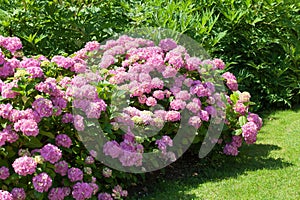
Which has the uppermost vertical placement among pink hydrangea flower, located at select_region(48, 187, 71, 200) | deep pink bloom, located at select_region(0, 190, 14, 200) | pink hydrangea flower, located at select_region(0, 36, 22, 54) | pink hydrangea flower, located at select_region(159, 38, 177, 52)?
pink hydrangea flower, located at select_region(159, 38, 177, 52)

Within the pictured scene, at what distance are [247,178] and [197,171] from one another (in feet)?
1.63

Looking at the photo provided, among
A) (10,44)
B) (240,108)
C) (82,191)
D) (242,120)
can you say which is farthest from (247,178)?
(10,44)

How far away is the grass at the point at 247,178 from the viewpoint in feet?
14.4

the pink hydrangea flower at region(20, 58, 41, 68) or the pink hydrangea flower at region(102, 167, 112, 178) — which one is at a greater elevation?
the pink hydrangea flower at region(20, 58, 41, 68)

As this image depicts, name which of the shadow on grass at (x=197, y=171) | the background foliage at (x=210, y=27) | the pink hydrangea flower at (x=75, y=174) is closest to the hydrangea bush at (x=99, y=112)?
the pink hydrangea flower at (x=75, y=174)

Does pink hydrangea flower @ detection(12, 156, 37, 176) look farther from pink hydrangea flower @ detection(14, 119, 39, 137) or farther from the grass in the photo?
the grass

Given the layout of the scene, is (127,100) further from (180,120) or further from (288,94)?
(288,94)

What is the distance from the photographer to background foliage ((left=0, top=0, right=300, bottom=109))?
580cm

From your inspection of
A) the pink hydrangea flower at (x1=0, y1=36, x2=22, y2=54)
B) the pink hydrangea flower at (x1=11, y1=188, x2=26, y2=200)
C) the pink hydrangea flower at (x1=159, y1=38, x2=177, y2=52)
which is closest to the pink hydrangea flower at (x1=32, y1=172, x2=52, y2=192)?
the pink hydrangea flower at (x1=11, y1=188, x2=26, y2=200)

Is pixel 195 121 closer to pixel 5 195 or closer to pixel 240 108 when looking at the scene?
pixel 240 108

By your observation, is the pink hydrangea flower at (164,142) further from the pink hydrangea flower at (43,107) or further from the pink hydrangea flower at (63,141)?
the pink hydrangea flower at (43,107)

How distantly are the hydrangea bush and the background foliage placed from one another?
2.82 ft

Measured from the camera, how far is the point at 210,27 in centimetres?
602

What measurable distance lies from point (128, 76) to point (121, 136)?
582 millimetres
